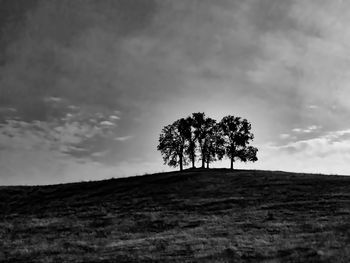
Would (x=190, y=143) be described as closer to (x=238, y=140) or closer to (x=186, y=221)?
(x=238, y=140)

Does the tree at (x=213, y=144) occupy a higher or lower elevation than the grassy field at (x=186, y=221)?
higher

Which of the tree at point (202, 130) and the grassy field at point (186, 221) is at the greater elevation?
the tree at point (202, 130)

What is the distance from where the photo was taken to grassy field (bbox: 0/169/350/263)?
2444 cm

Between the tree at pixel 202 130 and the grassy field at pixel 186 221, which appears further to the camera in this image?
the tree at pixel 202 130

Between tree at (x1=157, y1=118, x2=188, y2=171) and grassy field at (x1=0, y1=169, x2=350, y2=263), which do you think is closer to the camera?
grassy field at (x1=0, y1=169, x2=350, y2=263)

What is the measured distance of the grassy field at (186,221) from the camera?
24.4 metres

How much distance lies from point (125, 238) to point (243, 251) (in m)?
10.7

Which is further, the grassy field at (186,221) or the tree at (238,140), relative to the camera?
the tree at (238,140)

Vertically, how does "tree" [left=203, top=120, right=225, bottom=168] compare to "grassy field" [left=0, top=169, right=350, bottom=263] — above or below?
above

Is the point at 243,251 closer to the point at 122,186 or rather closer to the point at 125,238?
the point at 125,238

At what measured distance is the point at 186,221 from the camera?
35844mm

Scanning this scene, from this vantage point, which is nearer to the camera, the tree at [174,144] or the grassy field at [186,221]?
the grassy field at [186,221]

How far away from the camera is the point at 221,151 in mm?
86875

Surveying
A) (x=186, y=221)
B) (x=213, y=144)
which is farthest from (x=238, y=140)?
(x=186, y=221)
